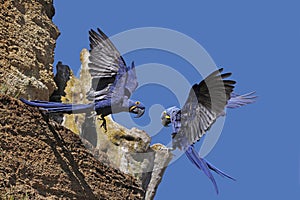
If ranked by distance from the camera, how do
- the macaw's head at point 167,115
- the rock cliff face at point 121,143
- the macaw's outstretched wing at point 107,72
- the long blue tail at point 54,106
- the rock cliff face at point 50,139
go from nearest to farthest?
the rock cliff face at point 50,139
the long blue tail at point 54,106
the macaw's outstretched wing at point 107,72
the macaw's head at point 167,115
the rock cliff face at point 121,143

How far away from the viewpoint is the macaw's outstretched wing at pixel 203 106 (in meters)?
10.6

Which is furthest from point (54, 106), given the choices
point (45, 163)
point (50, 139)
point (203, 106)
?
point (203, 106)

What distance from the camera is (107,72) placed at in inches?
442

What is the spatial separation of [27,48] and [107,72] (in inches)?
46.7

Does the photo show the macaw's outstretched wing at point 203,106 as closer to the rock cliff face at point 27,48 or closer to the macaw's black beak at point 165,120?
the macaw's black beak at point 165,120

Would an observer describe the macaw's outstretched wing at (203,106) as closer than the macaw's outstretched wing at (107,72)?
Yes

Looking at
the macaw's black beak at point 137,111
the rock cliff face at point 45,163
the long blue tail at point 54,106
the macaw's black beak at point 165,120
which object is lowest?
the rock cliff face at point 45,163

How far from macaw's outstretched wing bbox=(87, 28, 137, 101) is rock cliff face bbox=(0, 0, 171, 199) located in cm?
70

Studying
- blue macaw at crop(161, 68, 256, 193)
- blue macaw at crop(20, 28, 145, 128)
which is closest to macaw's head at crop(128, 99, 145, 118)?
blue macaw at crop(20, 28, 145, 128)

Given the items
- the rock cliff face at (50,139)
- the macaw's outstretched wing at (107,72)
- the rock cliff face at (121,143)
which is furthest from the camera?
the rock cliff face at (121,143)

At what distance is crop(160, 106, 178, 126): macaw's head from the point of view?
449 inches

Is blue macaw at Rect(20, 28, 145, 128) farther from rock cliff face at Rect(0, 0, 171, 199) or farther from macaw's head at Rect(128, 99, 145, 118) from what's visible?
rock cliff face at Rect(0, 0, 171, 199)

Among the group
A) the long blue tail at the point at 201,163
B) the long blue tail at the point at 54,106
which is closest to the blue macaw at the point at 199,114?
the long blue tail at the point at 201,163

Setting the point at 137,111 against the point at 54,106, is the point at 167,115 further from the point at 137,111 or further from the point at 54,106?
the point at 54,106
